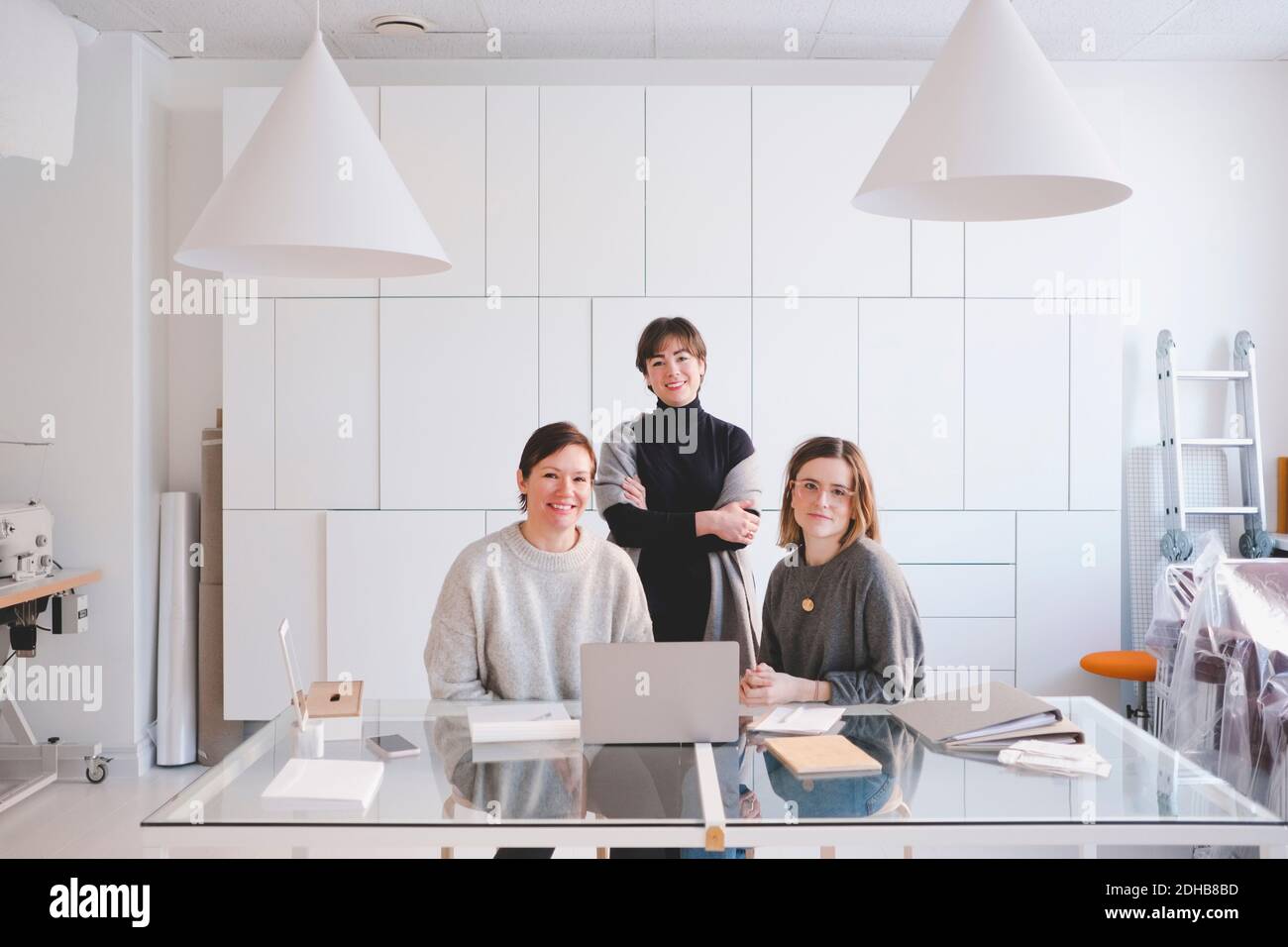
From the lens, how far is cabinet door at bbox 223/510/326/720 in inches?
169

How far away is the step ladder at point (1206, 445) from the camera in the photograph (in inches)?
171

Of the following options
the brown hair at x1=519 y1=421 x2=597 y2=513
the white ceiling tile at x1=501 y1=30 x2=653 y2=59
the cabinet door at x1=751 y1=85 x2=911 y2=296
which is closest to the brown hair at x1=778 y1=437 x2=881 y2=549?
the brown hair at x1=519 y1=421 x2=597 y2=513

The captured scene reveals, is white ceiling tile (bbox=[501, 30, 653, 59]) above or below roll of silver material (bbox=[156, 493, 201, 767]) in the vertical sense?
above

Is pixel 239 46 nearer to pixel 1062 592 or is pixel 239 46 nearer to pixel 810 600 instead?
pixel 810 600

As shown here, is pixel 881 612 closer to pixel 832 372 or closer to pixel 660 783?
pixel 660 783

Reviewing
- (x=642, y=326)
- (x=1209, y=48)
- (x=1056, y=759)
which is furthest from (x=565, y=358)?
(x=1209, y=48)

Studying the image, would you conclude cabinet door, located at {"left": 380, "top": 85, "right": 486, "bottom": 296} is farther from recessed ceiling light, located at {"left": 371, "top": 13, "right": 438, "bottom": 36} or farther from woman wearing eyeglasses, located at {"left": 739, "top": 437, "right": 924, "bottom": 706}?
woman wearing eyeglasses, located at {"left": 739, "top": 437, "right": 924, "bottom": 706}

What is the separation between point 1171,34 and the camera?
4305mm

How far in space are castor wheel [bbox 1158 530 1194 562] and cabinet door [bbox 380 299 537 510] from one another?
98.0 inches

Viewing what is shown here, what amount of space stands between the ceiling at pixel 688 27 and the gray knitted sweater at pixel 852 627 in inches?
89.4
